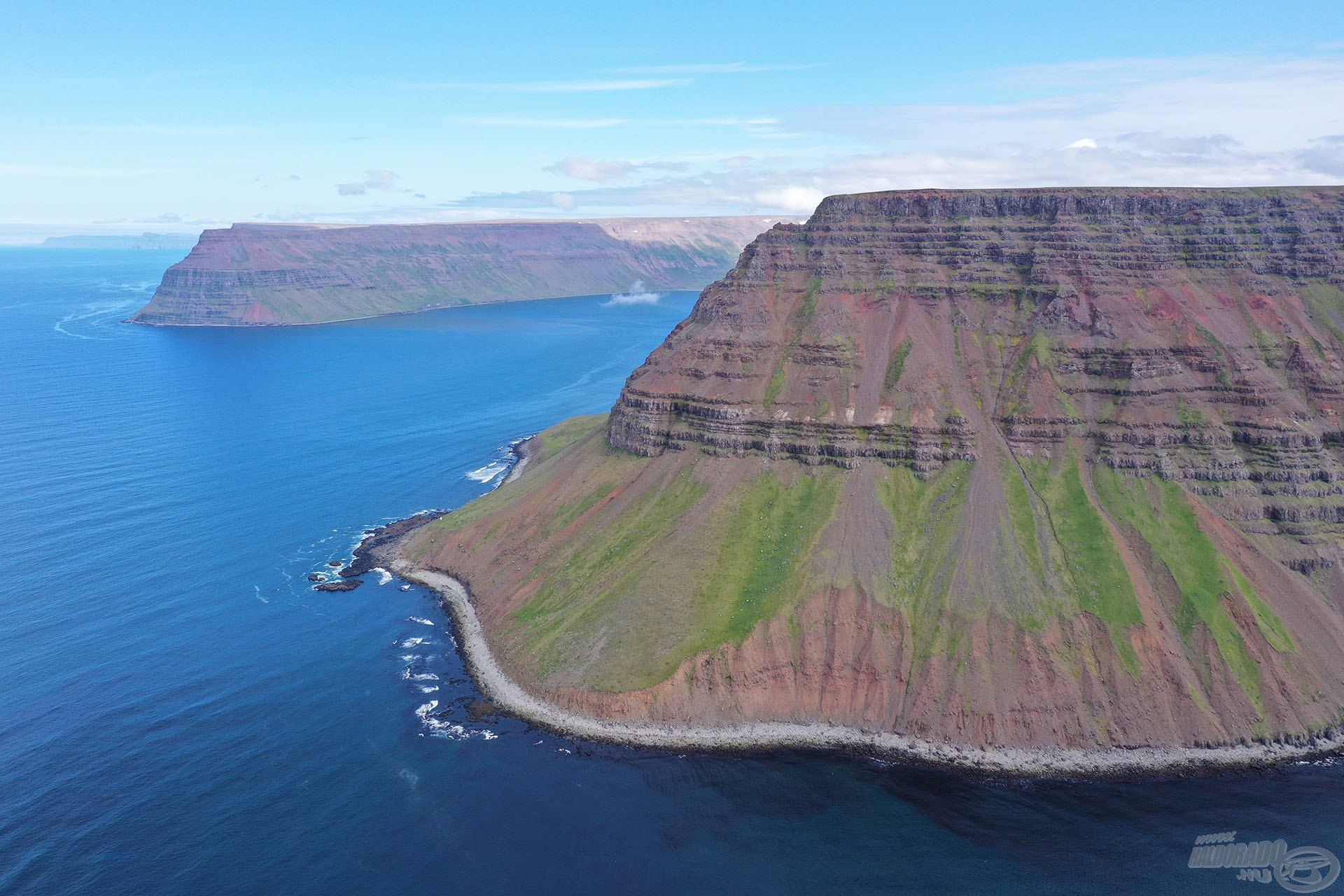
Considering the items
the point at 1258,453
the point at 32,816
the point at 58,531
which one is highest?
the point at 1258,453

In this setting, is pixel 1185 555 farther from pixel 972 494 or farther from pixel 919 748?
pixel 919 748

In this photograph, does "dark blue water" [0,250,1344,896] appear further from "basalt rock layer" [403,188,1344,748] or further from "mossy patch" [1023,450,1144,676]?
"mossy patch" [1023,450,1144,676]

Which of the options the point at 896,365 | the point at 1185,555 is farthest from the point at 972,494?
the point at 1185,555

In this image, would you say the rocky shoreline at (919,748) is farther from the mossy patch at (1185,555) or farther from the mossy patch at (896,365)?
the mossy patch at (896,365)

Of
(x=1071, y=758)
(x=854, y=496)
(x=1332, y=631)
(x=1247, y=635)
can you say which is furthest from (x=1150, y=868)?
(x=854, y=496)

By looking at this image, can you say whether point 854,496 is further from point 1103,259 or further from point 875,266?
point 1103,259

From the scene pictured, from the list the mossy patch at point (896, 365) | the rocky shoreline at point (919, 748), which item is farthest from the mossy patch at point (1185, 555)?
the mossy patch at point (896, 365)

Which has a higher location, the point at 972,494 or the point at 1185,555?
the point at 972,494
